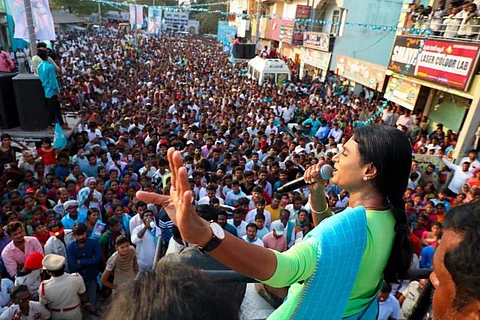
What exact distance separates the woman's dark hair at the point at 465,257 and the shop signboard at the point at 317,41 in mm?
19527

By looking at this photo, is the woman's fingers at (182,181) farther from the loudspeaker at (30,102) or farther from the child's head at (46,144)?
the loudspeaker at (30,102)

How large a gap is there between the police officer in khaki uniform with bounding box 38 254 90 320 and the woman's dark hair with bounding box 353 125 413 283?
325 centimetres

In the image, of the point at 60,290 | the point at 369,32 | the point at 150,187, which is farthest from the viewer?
the point at 369,32

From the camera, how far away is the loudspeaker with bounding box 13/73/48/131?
676cm

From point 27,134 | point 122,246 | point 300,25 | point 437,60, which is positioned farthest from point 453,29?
point 300,25

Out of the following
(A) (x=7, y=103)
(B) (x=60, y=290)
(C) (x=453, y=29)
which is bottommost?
(B) (x=60, y=290)

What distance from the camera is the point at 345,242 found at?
3.48ft

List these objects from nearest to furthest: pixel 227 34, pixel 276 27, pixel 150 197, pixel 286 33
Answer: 1. pixel 150 197
2. pixel 286 33
3. pixel 276 27
4. pixel 227 34

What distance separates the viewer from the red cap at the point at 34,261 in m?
3.71

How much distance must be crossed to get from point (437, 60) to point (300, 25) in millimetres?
14476

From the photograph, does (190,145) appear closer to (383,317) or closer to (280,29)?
(383,317)

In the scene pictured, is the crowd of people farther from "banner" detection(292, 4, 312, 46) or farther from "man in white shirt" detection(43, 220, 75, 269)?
"banner" detection(292, 4, 312, 46)

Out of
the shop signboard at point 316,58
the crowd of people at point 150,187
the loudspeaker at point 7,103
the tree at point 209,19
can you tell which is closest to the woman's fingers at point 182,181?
the crowd of people at point 150,187

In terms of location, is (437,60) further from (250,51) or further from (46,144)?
(250,51)
